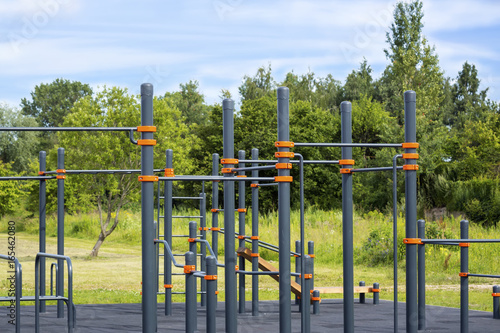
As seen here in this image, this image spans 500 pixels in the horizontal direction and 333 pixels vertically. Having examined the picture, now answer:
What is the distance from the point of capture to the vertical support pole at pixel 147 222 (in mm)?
5727

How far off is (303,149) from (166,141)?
26.7ft

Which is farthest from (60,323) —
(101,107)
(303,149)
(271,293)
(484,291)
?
(303,149)

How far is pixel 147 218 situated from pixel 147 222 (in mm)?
35

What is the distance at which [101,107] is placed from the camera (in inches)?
811

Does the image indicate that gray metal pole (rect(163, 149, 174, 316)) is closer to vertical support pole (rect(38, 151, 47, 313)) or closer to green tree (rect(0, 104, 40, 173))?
vertical support pole (rect(38, 151, 47, 313))

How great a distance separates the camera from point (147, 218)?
5746 mm

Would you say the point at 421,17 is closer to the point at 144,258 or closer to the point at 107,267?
the point at 107,267

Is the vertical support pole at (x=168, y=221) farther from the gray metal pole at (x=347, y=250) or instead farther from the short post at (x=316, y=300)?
the gray metal pole at (x=347, y=250)

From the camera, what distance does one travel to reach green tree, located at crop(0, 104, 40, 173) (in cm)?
3994

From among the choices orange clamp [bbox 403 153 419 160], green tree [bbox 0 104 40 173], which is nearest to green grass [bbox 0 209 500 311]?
orange clamp [bbox 403 153 419 160]

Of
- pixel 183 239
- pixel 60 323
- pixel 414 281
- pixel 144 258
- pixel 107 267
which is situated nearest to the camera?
pixel 144 258

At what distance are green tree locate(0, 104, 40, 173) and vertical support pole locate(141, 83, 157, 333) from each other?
116 feet

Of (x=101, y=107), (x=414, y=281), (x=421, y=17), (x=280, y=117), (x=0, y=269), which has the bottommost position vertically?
(x=0, y=269)

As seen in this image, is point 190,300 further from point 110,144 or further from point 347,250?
point 110,144
